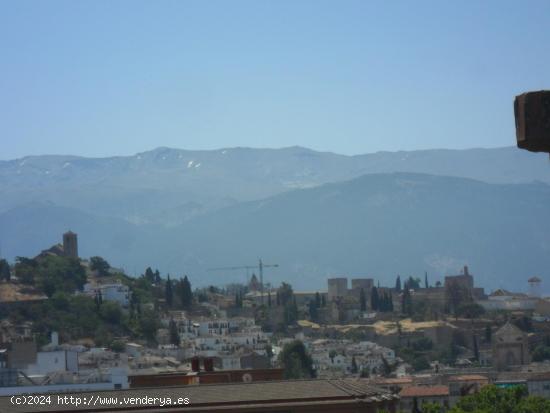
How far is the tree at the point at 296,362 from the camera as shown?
112 m

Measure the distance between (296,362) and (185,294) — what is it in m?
46.4

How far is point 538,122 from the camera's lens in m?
6.60

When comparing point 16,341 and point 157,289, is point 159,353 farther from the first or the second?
point 157,289

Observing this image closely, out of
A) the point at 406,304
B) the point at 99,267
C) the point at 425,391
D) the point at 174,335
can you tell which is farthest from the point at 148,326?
the point at 406,304

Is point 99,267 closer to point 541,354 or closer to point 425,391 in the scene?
point 541,354

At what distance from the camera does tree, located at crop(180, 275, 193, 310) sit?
160 meters

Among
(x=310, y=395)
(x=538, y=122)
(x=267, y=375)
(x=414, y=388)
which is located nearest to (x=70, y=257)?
(x=414, y=388)

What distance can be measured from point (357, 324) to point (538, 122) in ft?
563

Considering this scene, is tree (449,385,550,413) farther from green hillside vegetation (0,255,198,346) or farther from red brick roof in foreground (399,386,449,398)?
green hillside vegetation (0,255,198,346)

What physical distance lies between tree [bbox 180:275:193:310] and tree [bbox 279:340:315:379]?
113 feet

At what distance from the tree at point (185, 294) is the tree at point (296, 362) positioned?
3446 cm

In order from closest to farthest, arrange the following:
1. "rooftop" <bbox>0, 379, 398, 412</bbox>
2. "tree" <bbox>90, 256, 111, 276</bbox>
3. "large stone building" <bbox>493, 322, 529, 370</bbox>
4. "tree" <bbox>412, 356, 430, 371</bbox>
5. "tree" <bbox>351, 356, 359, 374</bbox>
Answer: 1. "rooftop" <bbox>0, 379, 398, 412</bbox>
2. "tree" <bbox>351, 356, 359, 374</bbox>
3. "large stone building" <bbox>493, 322, 529, 370</bbox>
4. "tree" <bbox>412, 356, 430, 371</bbox>
5. "tree" <bbox>90, 256, 111, 276</bbox>

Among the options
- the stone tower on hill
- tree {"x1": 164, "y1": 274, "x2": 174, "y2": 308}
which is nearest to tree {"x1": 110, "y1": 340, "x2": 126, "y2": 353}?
tree {"x1": 164, "y1": 274, "x2": 174, "y2": 308}

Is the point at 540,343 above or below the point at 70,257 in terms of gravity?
below
